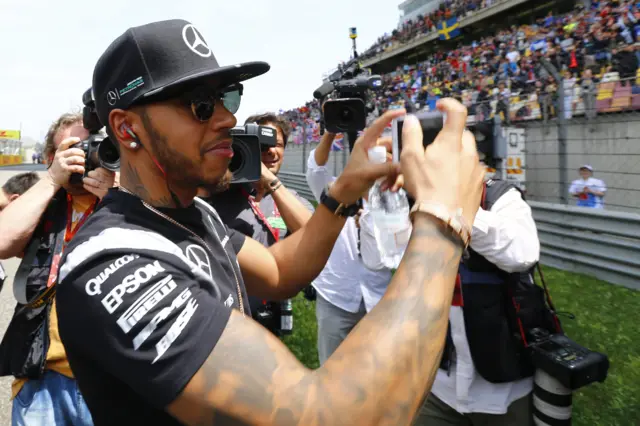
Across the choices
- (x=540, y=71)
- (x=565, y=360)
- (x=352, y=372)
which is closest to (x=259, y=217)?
(x=565, y=360)

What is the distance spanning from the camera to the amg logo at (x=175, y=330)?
85 cm

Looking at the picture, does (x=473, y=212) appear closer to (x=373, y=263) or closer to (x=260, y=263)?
(x=260, y=263)

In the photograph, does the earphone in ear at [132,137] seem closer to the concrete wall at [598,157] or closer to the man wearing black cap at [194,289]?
the man wearing black cap at [194,289]

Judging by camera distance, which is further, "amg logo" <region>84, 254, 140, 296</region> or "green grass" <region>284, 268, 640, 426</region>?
"green grass" <region>284, 268, 640, 426</region>

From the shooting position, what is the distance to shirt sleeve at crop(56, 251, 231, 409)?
84cm

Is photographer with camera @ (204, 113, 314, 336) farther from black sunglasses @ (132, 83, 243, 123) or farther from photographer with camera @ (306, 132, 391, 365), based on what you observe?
black sunglasses @ (132, 83, 243, 123)

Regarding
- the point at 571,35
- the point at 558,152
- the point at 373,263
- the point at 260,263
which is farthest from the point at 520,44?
the point at 260,263

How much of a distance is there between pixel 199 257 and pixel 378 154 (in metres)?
0.58

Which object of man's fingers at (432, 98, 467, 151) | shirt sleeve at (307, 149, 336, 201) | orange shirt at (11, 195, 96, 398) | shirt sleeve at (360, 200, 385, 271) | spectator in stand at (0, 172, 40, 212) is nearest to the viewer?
man's fingers at (432, 98, 467, 151)

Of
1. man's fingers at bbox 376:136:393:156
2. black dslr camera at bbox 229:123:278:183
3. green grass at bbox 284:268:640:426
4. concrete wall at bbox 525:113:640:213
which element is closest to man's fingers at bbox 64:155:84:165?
black dslr camera at bbox 229:123:278:183

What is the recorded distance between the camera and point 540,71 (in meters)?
12.9

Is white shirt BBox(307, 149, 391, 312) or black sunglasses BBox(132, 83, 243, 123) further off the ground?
black sunglasses BBox(132, 83, 243, 123)

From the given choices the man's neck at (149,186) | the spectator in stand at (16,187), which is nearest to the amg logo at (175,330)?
the man's neck at (149,186)

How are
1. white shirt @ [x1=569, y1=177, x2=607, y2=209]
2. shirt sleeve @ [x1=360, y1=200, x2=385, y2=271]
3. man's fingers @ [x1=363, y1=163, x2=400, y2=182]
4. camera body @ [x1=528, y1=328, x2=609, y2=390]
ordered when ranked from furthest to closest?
white shirt @ [x1=569, y1=177, x2=607, y2=209] → shirt sleeve @ [x1=360, y1=200, x2=385, y2=271] → camera body @ [x1=528, y1=328, x2=609, y2=390] → man's fingers @ [x1=363, y1=163, x2=400, y2=182]
